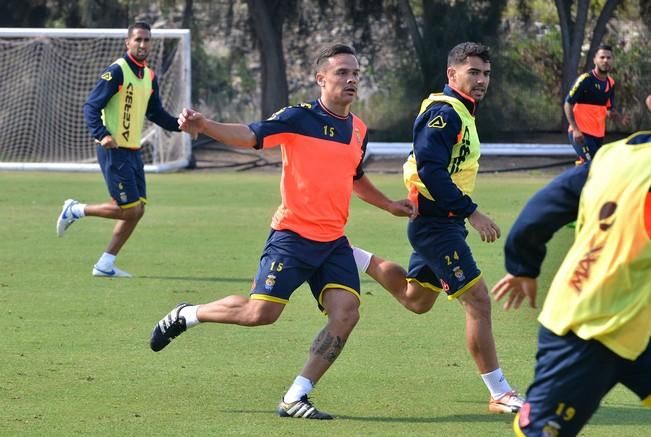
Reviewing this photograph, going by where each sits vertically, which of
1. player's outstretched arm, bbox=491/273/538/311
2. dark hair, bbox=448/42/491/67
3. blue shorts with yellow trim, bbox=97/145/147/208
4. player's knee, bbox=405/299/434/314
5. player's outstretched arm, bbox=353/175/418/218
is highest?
dark hair, bbox=448/42/491/67

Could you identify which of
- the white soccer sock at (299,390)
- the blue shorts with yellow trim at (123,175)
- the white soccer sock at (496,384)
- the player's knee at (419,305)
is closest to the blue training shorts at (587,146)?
the blue shorts with yellow trim at (123,175)

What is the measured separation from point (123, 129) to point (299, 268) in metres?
5.93

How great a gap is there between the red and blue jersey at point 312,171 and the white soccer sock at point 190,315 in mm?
688

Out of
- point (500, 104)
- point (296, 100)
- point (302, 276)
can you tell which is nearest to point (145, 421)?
point (302, 276)

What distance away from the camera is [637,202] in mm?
4387

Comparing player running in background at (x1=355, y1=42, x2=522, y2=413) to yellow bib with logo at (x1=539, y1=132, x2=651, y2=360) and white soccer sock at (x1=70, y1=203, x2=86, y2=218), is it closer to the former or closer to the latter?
yellow bib with logo at (x1=539, y1=132, x2=651, y2=360)

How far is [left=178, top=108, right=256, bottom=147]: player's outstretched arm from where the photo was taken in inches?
261

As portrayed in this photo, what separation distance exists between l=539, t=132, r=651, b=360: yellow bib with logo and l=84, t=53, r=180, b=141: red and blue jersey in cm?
803

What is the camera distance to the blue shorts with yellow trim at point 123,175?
12312 mm

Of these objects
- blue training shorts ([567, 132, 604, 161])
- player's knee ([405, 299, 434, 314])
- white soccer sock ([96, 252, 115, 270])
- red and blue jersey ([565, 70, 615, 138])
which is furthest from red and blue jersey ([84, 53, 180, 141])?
red and blue jersey ([565, 70, 615, 138])

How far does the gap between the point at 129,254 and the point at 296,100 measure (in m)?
24.7

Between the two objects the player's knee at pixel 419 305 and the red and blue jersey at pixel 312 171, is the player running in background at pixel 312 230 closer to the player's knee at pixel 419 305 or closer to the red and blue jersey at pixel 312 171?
the red and blue jersey at pixel 312 171

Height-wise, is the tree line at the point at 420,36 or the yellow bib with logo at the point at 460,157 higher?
the yellow bib with logo at the point at 460,157

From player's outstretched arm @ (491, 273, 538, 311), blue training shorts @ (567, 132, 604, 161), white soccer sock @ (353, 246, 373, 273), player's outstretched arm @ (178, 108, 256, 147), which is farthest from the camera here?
blue training shorts @ (567, 132, 604, 161)
